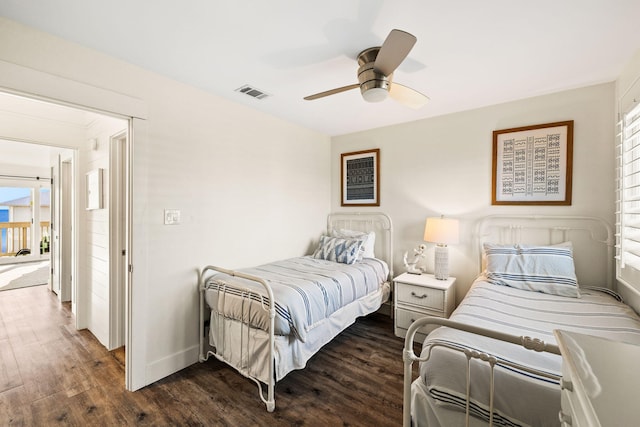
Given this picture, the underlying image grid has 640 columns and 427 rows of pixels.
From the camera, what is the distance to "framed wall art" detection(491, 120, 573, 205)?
252cm

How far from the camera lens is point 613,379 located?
594 mm

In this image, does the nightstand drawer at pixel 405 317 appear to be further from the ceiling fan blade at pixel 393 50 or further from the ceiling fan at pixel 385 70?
the ceiling fan blade at pixel 393 50

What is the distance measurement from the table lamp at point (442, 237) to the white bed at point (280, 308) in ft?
2.16

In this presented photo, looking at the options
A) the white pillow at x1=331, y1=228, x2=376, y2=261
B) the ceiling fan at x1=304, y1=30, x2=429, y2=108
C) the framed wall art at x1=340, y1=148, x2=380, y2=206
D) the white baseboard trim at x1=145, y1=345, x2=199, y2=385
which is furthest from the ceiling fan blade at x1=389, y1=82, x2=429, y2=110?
the white baseboard trim at x1=145, y1=345, x2=199, y2=385

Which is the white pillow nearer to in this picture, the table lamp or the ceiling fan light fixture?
the table lamp

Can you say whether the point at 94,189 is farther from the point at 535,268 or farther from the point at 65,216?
the point at 535,268

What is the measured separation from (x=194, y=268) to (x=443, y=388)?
210 centimetres

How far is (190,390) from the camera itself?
2.07 metres

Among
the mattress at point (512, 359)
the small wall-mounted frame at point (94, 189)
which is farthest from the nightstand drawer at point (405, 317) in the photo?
the small wall-mounted frame at point (94, 189)

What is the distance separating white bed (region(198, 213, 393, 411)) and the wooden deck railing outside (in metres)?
7.38

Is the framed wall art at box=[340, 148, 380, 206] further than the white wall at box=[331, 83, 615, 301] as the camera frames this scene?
Yes

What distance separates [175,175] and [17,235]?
8032 mm

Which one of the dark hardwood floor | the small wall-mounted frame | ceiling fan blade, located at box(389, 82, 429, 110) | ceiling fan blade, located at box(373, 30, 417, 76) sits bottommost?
the dark hardwood floor

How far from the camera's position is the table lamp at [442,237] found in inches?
112
